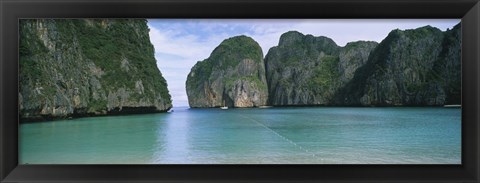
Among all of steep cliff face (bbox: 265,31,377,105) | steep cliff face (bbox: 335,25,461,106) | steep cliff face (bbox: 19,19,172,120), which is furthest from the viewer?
steep cliff face (bbox: 265,31,377,105)

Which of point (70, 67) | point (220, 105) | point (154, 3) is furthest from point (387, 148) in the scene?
point (220, 105)

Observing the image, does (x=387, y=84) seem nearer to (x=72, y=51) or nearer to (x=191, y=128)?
(x=191, y=128)

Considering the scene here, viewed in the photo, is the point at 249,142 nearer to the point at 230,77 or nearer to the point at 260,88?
the point at 230,77

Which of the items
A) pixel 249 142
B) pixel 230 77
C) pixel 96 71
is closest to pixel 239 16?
pixel 249 142

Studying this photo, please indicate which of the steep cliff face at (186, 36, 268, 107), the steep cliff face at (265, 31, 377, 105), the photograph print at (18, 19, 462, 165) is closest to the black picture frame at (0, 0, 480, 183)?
the photograph print at (18, 19, 462, 165)

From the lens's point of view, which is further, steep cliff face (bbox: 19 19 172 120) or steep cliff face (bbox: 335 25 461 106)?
steep cliff face (bbox: 335 25 461 106)

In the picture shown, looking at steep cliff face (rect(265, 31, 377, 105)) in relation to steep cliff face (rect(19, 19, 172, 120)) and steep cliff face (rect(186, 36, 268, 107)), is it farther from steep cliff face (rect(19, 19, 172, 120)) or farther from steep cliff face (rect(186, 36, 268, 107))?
steep cliff face (rect(19, 19, 172, 120))

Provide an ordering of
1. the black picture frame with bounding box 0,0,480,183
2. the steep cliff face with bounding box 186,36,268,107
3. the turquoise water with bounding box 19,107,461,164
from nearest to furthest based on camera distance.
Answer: the black picture frame with bounding box 0,0,480,183 < the turquoise water with bounding box 19,107,461,164 < the steep cliff face with bounding box 186,36,268,107
